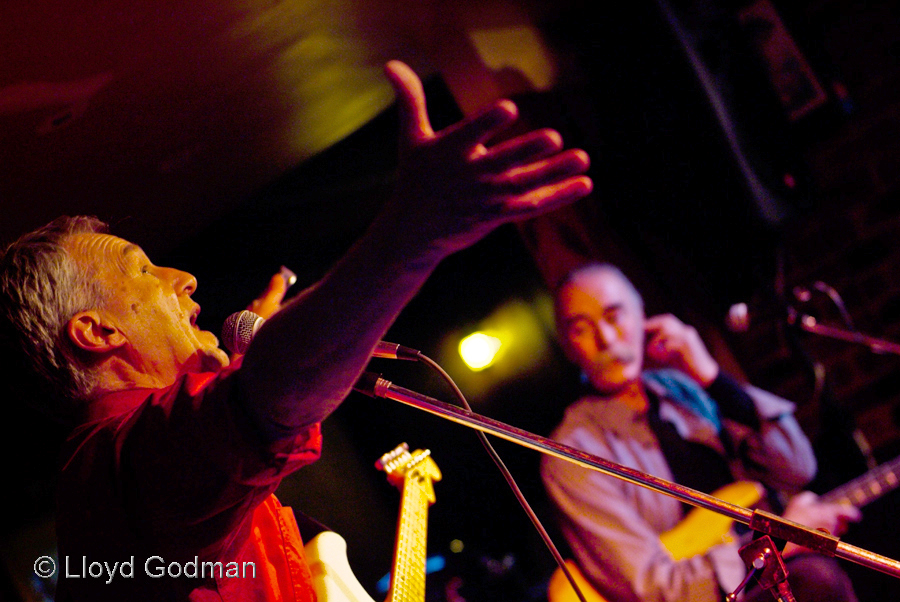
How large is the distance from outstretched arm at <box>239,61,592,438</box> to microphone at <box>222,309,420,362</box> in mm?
445

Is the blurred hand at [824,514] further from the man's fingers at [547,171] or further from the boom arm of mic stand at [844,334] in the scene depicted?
the man's fingers at [547,171]

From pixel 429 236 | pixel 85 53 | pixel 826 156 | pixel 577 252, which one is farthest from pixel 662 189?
pixel 429 236

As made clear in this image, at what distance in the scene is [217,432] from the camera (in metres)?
0.82

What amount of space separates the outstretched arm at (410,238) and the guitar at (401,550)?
93 cm

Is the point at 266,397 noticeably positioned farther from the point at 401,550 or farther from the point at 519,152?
the point at 401,550

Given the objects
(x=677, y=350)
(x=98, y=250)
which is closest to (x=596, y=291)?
(x=677, y=350)

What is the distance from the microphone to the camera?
124 cm

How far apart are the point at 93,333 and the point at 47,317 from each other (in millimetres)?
96

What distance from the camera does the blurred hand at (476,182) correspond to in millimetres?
758

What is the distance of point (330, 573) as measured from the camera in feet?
5.13

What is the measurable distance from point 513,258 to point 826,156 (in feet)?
6.41

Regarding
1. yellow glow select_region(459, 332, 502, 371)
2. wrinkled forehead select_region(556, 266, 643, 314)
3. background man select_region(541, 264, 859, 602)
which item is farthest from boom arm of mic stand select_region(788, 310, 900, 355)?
yellow glow select_region(459, 332, 502, 371)

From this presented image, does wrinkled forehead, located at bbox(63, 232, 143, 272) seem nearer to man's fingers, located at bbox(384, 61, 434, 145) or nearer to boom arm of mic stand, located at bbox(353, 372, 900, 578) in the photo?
boom arm of mic stand, located at bbox(353, 372, 900, 578)

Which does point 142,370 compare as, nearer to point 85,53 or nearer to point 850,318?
point 85,53
